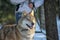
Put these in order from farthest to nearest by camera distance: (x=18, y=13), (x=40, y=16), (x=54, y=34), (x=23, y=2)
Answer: (x=40, y=16) → (x=18, y=13) → (x=23, y=2) → (x=54, y=34)

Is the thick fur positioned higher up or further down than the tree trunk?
further down

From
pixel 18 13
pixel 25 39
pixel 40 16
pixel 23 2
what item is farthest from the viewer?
pixel 25 39

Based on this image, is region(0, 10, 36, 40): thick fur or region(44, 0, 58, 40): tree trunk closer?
region(44, 0, 58, 40): tree trunk

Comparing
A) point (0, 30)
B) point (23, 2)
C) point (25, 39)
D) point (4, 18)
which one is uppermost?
point (23, 2)

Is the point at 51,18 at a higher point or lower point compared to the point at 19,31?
higher

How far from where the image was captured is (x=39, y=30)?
1.62 m

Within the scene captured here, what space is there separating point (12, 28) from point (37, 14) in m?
0.48

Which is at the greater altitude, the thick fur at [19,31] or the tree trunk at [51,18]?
the tree trunk at [51,18]

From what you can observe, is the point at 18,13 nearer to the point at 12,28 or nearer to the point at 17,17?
the point at 17,17

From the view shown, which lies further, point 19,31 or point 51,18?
point 19,31

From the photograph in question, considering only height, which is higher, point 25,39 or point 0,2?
point 0,2

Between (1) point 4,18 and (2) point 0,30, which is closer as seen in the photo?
(1) point 4,18

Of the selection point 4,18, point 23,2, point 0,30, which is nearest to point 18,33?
point 0,30

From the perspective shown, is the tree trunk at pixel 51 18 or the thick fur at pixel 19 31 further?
the thick fur at pixel 19 31
